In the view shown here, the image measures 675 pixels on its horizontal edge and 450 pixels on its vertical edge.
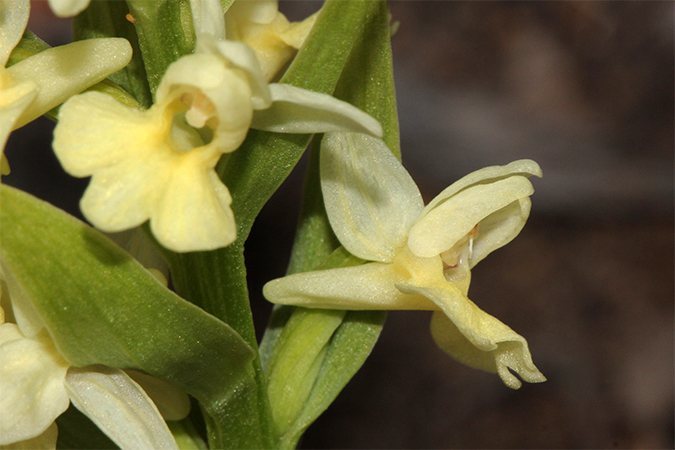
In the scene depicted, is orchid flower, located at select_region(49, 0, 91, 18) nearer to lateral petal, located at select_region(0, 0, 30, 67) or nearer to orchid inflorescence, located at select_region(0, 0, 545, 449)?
orchid inflorescence, located at select_region(0, 0, 545, 449)

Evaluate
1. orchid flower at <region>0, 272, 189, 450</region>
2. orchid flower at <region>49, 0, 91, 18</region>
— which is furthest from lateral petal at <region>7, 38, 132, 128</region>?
orchid flower at <region>0, 272, 189, 450</region>

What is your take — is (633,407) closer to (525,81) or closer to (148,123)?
(525,81)

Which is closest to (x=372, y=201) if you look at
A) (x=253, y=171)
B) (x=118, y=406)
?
(x=253, y=171)

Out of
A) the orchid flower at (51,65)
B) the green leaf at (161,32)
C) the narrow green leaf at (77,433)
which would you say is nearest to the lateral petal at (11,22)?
the orchid flower at (51,65)

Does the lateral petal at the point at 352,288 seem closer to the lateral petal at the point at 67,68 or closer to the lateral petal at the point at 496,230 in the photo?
the lateral petal at the point at 496,230

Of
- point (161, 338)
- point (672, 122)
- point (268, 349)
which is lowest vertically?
point (672, 122)

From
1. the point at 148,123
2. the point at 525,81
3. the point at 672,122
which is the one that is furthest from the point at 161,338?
the point at 672,122

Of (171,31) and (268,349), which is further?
(268,349)
